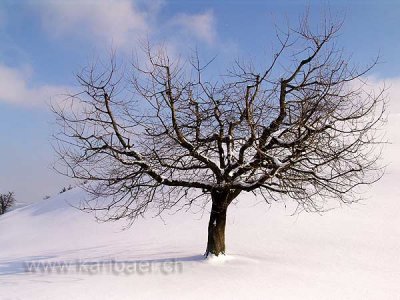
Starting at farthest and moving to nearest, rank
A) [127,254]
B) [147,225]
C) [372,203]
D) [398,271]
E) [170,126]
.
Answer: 1. [147,225]
2. [372,203]
3. [127,254]
4. [170,126]
5. [398,271]

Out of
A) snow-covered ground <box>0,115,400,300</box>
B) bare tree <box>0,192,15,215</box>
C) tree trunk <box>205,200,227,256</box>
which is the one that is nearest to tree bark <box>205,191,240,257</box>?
tree trunk <box>205,200,227,256</box>

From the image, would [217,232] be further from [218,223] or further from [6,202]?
[6,202]

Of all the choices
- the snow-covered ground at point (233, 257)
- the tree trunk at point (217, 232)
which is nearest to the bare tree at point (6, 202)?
the snow-covered ground at point (233, 257)

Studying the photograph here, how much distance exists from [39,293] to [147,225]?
1042 cm

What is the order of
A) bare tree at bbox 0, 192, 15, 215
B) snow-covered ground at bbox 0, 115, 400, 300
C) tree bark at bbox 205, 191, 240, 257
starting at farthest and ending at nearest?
bare tree at bbox 0, 192, 15, 215
tree bark at bbox 205, 191, 240, 257
snow-covered ground at bbox 0, 115, 400, 300

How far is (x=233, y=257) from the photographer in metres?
10.5

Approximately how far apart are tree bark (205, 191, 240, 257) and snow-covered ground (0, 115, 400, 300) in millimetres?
312

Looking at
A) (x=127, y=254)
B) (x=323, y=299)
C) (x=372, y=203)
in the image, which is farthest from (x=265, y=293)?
(x=372, y=203)

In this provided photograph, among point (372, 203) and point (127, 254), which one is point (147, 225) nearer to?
point (127, 254)

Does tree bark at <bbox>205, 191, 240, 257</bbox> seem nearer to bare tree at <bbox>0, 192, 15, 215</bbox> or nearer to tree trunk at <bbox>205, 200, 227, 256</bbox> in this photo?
tree trunk at <bbox>205, 200, 227, 256</bbox>

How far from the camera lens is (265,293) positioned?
299 inches

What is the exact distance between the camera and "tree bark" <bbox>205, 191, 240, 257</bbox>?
33.7 feet

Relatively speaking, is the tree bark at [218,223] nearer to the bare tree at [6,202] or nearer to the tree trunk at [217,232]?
the tree trunk at [217,232]

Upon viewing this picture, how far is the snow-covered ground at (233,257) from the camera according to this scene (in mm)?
7945
